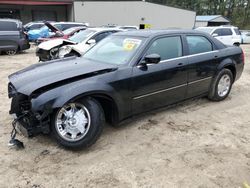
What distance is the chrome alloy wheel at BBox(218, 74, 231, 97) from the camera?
5683mm

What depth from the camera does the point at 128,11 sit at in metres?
30.8

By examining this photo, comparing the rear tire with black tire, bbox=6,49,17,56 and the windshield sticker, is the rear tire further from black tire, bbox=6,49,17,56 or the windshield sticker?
the windshield sticker

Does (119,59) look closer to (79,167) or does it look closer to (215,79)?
(79,167)

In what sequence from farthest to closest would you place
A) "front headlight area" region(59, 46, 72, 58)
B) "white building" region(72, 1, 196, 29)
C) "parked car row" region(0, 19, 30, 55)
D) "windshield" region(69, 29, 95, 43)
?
"white building" region(72, 1, 196, 29) < "parked car row" region(0, 19, 30, 55) < "windshield" region(69, 29, 95, 43) < "front headlight area" region(59, 46, 72, 58)

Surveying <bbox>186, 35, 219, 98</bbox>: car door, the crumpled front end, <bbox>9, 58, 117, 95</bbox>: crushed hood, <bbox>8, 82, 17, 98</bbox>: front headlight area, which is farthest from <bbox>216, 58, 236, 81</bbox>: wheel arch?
<bbox>8, 82, 17, 98</bbox>: front headlight area

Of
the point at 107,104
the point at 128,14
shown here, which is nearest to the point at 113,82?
the point at 107,104

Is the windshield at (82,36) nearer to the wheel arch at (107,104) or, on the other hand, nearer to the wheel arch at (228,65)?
the wheel arch at (228,65)

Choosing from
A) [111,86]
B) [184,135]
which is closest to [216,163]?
[184,135]

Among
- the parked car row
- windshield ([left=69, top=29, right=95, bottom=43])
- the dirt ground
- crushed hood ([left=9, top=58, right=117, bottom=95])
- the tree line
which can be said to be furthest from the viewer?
the tree line

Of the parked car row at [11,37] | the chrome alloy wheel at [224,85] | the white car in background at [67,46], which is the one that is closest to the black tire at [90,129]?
the chrome alloy wheel at [224,85]

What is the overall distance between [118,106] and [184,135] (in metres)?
1.15

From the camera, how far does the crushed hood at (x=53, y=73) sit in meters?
3.50

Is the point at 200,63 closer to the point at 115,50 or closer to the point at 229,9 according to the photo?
the point at 115,50

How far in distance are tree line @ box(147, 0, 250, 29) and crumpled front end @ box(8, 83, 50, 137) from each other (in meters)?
60.3
